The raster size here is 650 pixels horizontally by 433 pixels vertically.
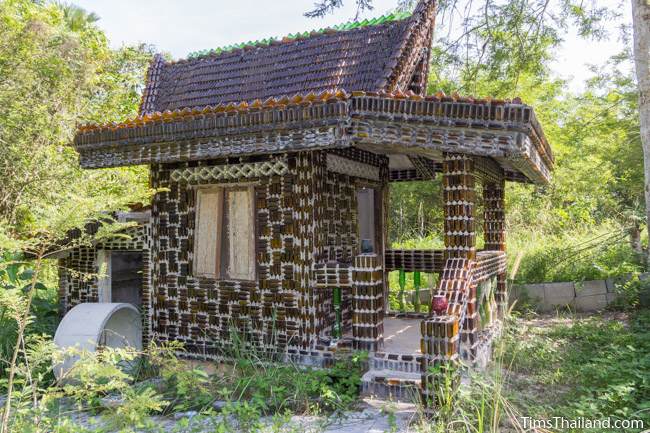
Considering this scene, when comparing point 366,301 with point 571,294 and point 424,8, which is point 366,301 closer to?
point 424,8

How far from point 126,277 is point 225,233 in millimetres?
3774

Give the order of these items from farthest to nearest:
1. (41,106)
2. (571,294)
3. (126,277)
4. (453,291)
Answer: (41,106) → (571,294) → (126,277) → (453,291)

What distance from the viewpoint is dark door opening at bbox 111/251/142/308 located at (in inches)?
389

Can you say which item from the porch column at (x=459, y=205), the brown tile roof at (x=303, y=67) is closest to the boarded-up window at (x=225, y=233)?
the brown tile roof at (x=303, y=67)

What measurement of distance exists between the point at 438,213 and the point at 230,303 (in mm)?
13002

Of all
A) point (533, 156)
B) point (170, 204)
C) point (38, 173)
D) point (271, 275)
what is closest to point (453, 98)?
point (533, 156)

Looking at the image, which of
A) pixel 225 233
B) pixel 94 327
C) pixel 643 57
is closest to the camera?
pixel 94 327

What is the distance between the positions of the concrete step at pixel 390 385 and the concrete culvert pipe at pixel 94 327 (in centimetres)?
293

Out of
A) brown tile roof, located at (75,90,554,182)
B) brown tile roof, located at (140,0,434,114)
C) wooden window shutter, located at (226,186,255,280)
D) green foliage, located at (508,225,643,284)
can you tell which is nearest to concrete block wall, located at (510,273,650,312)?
green foliage, located at (508,225,643,284)

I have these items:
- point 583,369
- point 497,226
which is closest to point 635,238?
point 497,226

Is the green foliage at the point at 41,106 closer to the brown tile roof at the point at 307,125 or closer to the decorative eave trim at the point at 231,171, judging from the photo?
the decorative eave trim at the point at 231,171

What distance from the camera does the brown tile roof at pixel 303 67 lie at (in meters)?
7.34

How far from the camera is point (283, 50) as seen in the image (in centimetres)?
845

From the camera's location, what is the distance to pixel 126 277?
10.1 m
